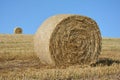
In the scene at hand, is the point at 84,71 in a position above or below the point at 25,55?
below

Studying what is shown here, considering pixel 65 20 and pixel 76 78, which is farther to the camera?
pixel 65 20

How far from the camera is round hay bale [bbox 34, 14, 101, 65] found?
11.2 m

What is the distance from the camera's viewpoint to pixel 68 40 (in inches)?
456

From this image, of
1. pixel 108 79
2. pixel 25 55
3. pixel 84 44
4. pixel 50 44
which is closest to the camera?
pixel 108 79

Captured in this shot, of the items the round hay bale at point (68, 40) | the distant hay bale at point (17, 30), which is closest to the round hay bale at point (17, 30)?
the distant hay bale at point (17, 30)

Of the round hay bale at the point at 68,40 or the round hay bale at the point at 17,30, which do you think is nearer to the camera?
the round hay bale at the point at 68,40

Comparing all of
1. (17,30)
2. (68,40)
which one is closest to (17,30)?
(17,30)

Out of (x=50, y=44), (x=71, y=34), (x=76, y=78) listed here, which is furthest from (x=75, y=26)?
(x=76, y=78)

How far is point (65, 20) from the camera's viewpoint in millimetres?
11375

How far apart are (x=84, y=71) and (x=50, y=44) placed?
2062 millimetres

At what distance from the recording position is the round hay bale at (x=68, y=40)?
11211 millimetres

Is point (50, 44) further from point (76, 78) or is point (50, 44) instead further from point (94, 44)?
point (76, 78)

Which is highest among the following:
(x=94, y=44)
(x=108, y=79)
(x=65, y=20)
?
(x=65, y=20)

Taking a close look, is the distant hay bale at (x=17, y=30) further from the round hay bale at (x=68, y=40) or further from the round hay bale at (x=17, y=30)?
the round hay bale at (x=68, y=40)
